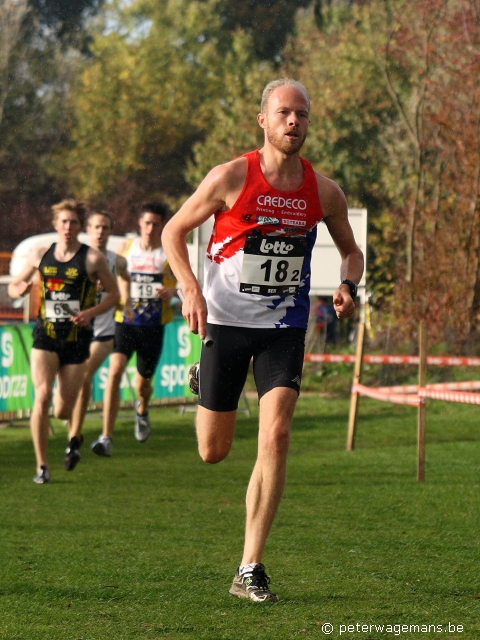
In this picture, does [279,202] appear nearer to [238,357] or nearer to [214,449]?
[238,357]

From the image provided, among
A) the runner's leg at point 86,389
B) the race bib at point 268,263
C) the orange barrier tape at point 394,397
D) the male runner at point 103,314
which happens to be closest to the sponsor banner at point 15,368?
the male runner at point 103,314

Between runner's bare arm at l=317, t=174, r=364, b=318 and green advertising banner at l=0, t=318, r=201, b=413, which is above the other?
runner's bare arm at l=317, t=174, r=364, b=318

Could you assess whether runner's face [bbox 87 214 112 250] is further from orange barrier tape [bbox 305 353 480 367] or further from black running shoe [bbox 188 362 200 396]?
black running shoe [bbox 188 362 200 396]

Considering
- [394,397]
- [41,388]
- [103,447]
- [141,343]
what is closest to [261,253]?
[41,388]

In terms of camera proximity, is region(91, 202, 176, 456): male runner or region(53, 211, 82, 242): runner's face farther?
region(91, 202, 176, 456): male runner

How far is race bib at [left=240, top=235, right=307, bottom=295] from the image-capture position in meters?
5.23

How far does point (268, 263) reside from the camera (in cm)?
523

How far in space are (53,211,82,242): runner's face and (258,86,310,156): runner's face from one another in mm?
3923

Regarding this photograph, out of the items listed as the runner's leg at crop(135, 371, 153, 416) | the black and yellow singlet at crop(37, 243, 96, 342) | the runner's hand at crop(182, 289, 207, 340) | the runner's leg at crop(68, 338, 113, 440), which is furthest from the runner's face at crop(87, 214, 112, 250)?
the runner's hand at crop(182, 289, 207, 340)

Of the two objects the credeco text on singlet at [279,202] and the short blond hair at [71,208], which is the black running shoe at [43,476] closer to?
the short blond hair at [71,208]

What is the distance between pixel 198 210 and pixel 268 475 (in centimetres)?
129

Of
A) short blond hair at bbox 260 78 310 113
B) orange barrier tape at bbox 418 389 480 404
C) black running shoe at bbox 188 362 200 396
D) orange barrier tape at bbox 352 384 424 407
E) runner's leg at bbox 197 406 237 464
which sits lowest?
orange barrier tape at bbox 352 384 424 407

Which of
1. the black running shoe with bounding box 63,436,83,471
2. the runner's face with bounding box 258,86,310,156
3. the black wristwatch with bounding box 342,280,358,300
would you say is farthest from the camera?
the black running shoe with bounding box 63,436,83,471

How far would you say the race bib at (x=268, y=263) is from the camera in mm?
5227
